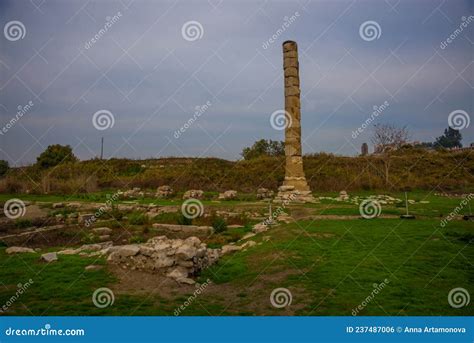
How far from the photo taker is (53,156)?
47531 mm

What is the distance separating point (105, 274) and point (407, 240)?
823 cm

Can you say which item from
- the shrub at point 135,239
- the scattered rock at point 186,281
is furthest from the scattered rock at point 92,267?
the shrub at point 135,239

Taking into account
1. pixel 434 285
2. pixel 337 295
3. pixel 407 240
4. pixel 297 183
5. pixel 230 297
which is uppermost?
pixel 297 183

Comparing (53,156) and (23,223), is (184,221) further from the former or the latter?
(53,156)

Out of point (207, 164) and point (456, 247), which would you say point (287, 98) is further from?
point (207, 164)

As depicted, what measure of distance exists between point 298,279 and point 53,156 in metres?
49.0

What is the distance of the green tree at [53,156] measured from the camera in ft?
154

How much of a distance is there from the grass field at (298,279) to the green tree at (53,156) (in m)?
42.9

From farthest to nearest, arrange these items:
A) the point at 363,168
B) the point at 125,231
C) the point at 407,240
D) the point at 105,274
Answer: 1. the point at 363,168
2. the point at 125,231
3. the point at 407,240
4. the point at 105,274

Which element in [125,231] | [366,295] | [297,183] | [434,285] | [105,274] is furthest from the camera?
[297,183]

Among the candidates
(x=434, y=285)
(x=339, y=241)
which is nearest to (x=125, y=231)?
(x=339, y=241)

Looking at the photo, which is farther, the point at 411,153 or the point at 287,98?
the point at 411,153

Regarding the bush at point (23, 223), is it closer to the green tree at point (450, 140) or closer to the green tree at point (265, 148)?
the green tree at point (265, 148)

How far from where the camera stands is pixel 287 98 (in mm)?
22672
